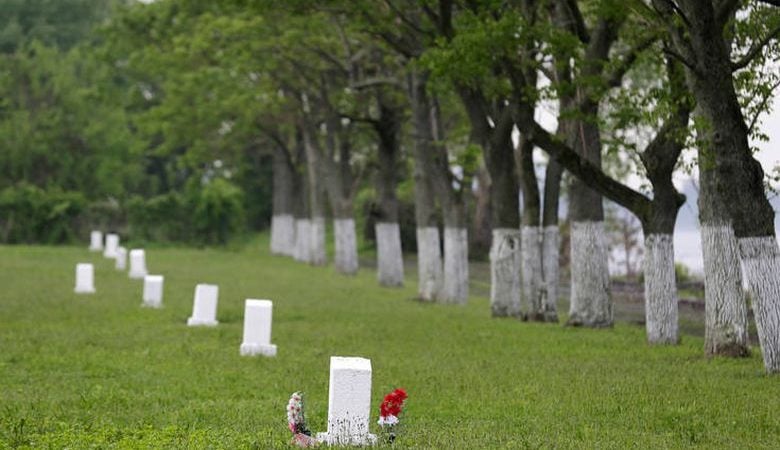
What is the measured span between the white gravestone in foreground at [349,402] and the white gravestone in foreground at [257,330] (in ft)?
29.1

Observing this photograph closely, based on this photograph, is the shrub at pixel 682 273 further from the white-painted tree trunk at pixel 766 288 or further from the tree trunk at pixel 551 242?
the white-painted tree trunk at pixel 766 288

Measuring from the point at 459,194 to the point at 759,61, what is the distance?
16.5 metres

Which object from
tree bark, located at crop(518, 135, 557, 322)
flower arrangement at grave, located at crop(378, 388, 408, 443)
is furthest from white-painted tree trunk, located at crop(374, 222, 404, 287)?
flower arrangement at grave, located at crop(378, 388, 408, 443)

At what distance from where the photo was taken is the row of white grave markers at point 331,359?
1030 cm

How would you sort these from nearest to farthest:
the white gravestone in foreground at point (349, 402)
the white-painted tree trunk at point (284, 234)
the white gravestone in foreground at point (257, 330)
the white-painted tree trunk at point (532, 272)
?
1. the white gravestone in foreground at point (349, 402)
2. the white gravestone in foreground at point (257, 330)
3. the white-painted tree trunk at point (532, 272)
4. the white-painted tree trunk at point (284, 234)

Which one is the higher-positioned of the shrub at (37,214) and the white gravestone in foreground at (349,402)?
the shrub at (37,214)

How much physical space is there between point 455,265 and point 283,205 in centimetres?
3204

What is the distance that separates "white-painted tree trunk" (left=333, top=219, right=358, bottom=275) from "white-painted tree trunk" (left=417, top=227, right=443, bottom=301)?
12.4m

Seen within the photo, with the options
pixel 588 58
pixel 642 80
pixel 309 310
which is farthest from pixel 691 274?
pixel 588 58

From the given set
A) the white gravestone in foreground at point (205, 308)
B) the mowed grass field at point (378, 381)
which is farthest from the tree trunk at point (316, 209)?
the white gravestone in foreground at point (205, 308)

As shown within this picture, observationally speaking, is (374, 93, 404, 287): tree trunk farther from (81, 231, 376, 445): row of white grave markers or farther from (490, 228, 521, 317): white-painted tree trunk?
(490, 228, 521, 317): white-painted tree trunk

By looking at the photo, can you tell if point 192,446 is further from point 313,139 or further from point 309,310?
point 313,139

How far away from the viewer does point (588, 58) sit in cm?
2338

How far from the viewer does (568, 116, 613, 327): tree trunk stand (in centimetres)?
2445
